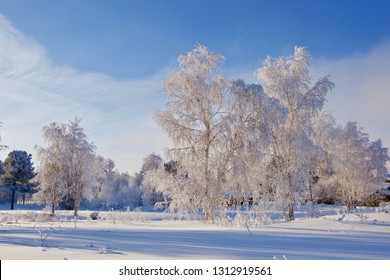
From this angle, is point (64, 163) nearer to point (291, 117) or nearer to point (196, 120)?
point (196, 120)

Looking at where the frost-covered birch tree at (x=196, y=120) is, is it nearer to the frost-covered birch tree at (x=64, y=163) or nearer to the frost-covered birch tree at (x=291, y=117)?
the frost-covered birch tree at (x=291, y=117)

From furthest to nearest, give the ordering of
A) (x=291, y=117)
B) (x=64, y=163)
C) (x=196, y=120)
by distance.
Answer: (x=64, y=163) → (x=291, y=117) → (x=196, y=120)

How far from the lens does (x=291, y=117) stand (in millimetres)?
19891

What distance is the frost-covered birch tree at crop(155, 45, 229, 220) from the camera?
17266mm

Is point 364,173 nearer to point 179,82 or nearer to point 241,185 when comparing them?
point 241,185

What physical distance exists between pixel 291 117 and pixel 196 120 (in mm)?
5687

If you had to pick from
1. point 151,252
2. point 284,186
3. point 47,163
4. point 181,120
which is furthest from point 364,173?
point 151,252

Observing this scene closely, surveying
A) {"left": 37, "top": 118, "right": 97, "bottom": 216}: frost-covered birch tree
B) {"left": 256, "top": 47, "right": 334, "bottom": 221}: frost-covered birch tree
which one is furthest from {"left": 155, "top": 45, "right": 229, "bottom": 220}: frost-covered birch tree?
{"left": 37, "top": 118, "right": 97, "bottom": 216}: frost-covered birch tree

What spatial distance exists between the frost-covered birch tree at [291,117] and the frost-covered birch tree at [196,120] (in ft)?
10.7

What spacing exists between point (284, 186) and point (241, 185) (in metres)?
2.63

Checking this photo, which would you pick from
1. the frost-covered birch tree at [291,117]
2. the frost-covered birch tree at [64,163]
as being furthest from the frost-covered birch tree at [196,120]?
the frost-covered birch tree at [64,163]

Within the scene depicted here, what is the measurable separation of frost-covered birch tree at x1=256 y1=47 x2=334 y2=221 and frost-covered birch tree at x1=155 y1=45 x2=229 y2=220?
10.7ft

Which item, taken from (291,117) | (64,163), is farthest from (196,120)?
(64,163)
